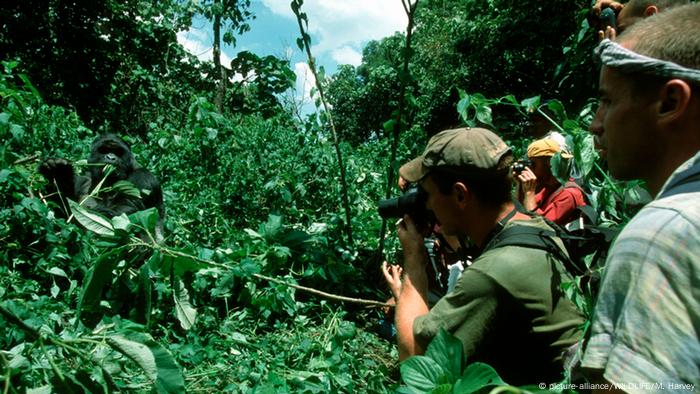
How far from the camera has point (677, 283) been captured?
25.6 inches

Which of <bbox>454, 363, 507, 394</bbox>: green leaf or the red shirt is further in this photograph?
the red shirt

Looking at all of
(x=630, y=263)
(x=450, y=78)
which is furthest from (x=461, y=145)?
(x=450, y=78)

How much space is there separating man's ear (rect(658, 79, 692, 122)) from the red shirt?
2.13 m

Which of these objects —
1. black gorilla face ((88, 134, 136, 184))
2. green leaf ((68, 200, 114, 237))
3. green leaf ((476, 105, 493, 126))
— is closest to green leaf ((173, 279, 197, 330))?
green leaf ((68, 200, 114, 237))

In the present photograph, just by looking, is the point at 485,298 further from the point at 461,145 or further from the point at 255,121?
the point at 255,121

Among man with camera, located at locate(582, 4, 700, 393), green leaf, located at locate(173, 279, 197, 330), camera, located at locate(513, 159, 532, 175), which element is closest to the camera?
man with camera, located at locate(582, 4, 700, 393)

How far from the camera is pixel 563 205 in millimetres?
2941

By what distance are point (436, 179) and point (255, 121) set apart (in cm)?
438

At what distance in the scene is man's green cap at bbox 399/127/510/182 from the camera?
1714 millimetres

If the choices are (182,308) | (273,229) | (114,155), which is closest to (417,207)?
(182,308)

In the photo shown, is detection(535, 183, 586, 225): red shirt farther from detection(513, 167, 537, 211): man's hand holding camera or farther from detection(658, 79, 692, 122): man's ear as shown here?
detection(658, 79, 692, 122): man's ear

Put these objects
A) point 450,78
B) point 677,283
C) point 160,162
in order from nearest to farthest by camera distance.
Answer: point 677,283
point 160,162
point 450,78

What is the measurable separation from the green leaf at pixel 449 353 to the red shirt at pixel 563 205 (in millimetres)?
2284

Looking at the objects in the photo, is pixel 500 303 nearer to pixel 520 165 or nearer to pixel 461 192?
pixel 461 192
